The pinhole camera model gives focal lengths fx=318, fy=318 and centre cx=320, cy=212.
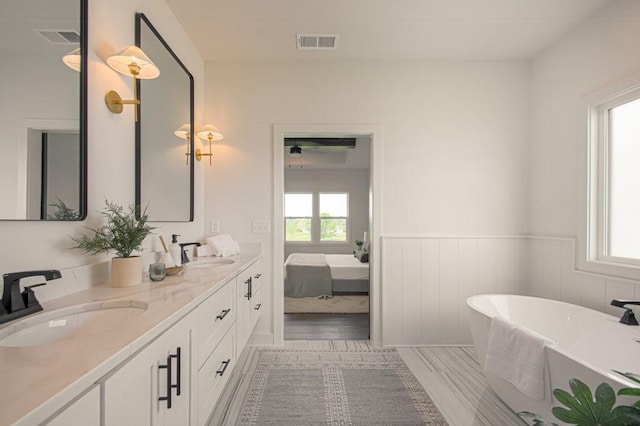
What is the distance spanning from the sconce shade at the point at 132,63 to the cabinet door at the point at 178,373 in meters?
1.27

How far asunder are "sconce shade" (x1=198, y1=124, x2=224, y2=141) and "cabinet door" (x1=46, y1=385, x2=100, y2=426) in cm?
238

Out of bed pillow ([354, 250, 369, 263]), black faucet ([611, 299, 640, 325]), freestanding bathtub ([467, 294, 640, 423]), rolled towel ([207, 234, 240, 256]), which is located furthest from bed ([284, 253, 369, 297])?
→ black faucet ([611, 299, 640, 325])

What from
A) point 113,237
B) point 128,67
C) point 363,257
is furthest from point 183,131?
point 363,257

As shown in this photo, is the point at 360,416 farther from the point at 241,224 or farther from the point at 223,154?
the point at 223,154

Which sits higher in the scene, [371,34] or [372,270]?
[371,34]

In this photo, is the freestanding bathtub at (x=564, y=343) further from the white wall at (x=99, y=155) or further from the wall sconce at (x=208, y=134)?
the wall sconce at (x=208, y=134)

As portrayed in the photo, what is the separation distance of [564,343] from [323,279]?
9.46ft

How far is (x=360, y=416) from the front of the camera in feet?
6.41

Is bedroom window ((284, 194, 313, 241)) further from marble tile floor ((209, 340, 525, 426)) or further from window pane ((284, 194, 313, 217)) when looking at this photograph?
marble tile floor ((209, 340, 525, 426))

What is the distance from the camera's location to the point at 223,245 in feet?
8.86

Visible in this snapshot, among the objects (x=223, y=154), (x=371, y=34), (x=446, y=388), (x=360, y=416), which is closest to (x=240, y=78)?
(x=223, y=154)

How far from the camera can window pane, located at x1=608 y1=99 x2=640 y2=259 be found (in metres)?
2.20

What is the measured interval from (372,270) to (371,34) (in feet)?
6.86

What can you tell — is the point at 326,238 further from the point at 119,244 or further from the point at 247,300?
the point at 119,244
